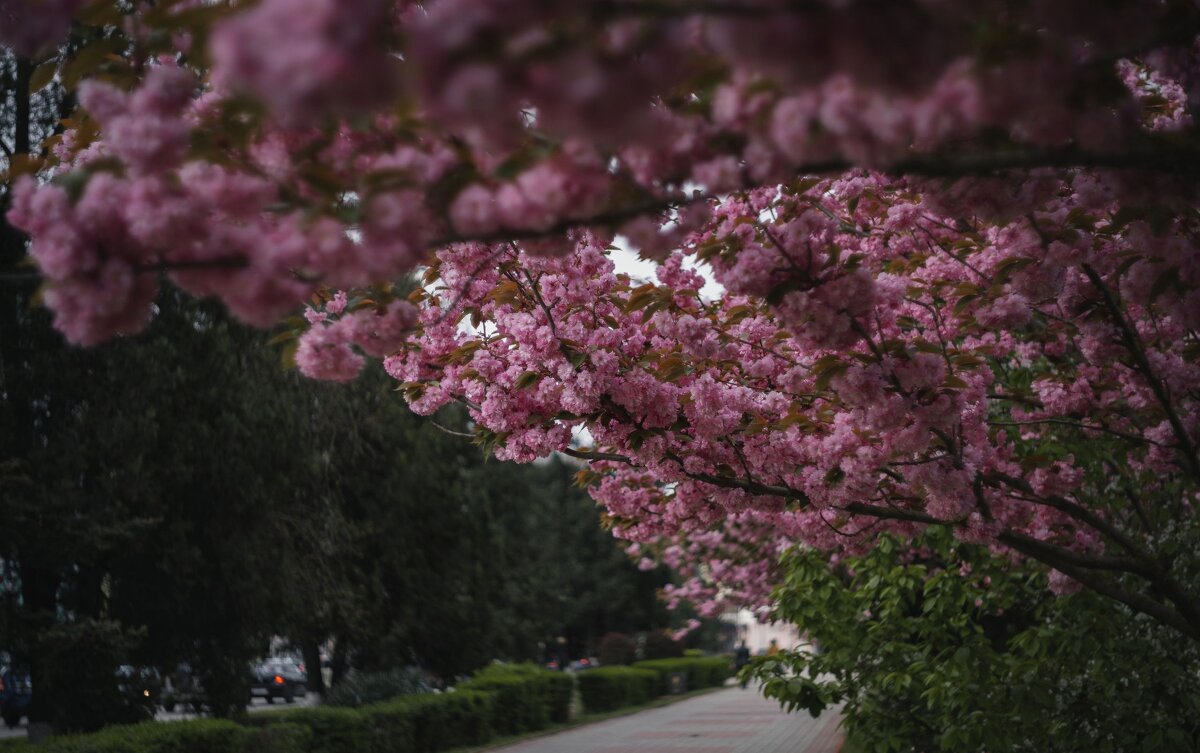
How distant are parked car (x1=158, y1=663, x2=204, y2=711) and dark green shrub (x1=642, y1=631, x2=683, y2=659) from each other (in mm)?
21898

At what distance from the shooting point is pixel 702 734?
57.9ft

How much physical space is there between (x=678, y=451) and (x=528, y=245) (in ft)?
9.63

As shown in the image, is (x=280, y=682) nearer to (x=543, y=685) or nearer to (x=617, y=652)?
(x=617, y=652)

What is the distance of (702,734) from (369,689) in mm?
5771

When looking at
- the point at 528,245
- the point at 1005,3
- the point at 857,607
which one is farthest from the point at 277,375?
the point at 1005,3

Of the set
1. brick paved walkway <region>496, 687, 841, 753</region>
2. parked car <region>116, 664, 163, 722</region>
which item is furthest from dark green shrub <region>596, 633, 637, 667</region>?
parked car <region>116, 664, 163, 722</region>

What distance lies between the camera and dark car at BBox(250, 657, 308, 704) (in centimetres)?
2716

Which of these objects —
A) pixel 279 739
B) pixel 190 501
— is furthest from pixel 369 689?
pixel 279 739

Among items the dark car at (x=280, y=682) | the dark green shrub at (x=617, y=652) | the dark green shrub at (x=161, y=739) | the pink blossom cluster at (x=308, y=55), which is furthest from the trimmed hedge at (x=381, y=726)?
the dark car at (x=280, y=682)

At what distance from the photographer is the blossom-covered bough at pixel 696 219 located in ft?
5.83

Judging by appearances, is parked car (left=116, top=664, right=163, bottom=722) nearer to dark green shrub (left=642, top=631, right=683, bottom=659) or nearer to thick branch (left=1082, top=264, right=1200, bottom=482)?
thick branch (left=1082, top=264, right=1200, bottom=482)

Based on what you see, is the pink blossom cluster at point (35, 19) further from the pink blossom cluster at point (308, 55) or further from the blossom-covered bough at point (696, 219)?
the pink blossom cluster at point (308, 55)

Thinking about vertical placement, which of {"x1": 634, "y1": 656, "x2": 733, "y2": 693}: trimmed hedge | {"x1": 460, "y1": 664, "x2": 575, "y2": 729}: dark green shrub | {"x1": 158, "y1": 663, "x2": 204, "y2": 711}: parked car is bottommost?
{"x1": 634, "y1": 656, "x2": 733, "y2": 693}: trimmed hedge

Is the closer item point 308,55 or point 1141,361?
point 308,55
